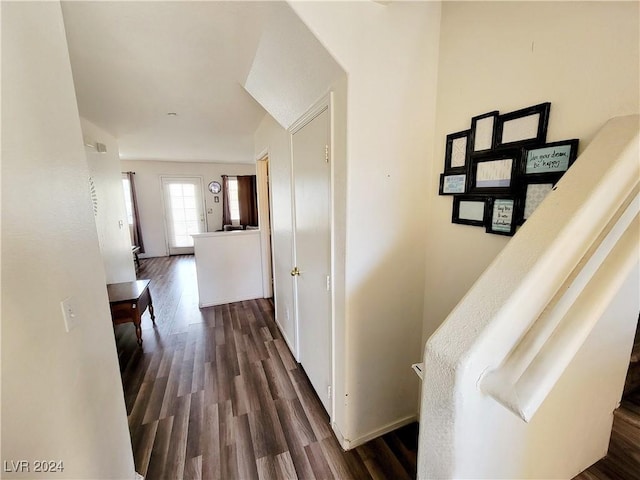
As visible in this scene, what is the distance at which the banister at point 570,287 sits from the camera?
538 mm

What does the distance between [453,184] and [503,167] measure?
235mm

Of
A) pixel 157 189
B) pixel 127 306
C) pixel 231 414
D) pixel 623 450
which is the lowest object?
pixel 231 414

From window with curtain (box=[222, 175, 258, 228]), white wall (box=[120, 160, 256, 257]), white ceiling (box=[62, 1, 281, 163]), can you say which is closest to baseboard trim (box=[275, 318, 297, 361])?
white ceiling (box=[62, 1, 281, 163])

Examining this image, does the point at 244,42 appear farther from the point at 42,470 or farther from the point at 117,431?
the point at 117,431

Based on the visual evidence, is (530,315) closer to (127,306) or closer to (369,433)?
(369,433)

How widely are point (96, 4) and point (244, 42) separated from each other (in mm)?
641

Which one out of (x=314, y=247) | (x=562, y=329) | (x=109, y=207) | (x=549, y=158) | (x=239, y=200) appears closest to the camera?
(x=562, y=329)

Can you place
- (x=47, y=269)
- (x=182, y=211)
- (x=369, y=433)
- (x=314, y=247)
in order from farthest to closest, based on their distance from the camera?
(x=182, y=211)
(x=314, y=247)
(x=369, y=433)
(x=47, y=269)

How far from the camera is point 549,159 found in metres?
0.94

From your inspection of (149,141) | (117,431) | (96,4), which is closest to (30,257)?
(117,431)

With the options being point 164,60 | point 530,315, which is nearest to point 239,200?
point 164,60

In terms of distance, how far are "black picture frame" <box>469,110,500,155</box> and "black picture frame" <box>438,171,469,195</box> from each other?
0.12 meters

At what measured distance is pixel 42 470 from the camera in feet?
2.40

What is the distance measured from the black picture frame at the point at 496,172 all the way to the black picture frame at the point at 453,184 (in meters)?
0.03
